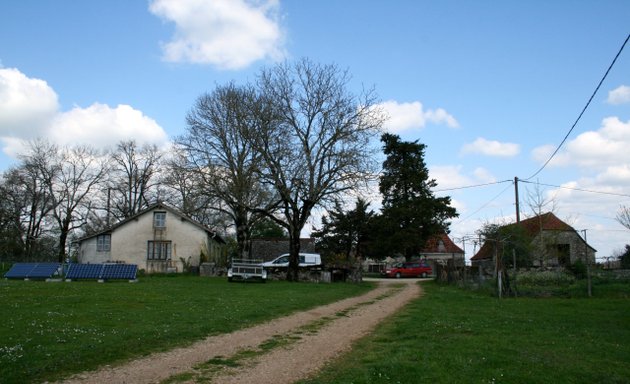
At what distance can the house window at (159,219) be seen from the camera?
A: 4422 cm

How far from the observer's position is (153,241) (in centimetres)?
4400

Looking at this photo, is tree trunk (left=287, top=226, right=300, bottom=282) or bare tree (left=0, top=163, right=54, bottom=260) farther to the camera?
bare tree (left=0, top=163, right=54, bottom=260)

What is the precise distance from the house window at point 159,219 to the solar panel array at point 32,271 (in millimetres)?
12746

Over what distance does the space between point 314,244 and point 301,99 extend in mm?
33540

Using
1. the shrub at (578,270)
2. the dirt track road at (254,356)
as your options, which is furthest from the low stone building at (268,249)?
the dirt track road at (254,356)

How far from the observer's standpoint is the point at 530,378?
7902 millimetres

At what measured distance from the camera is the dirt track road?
26.0ft

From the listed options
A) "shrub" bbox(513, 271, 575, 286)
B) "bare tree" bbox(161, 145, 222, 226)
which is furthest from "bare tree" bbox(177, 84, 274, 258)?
"shrub" bbox(513, 271, 575, 286)

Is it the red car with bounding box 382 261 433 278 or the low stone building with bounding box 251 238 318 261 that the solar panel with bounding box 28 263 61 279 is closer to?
the low stone building with bounding box 251 238 318 261

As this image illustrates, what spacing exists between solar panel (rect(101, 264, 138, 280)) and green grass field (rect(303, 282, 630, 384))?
19079 mm

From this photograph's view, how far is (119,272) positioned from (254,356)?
23307mm

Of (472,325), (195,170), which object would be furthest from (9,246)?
(472,325)

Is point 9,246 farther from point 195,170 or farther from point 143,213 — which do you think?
point 195,170

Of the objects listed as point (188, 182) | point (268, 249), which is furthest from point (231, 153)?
point (268, 249)
